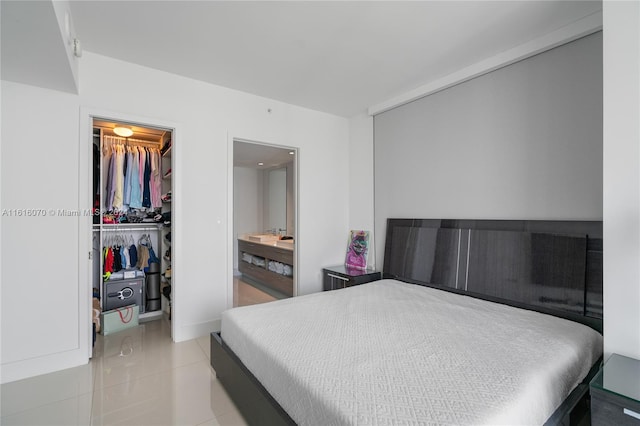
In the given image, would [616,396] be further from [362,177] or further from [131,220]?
[131,220]

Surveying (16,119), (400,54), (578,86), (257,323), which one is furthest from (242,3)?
(578,86)

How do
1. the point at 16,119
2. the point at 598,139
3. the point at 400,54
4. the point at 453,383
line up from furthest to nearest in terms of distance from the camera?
the point at 400,54, the point at 16,119, the point at 598,139, the point at 453,383

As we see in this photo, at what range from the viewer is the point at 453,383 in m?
1.27

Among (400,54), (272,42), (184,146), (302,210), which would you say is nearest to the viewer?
(272,42)

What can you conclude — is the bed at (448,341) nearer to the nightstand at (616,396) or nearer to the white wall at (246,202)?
the nightstand at (616,396)

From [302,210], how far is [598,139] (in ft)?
9.55

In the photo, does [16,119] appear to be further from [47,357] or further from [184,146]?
[47,357]

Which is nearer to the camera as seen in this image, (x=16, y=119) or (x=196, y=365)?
(x=16, y=119)

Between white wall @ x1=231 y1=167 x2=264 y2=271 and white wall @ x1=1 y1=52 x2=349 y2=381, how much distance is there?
3.28m

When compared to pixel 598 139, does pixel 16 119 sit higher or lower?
higher

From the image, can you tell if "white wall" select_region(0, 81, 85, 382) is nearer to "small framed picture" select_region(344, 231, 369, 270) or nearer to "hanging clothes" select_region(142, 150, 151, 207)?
"hanging clothes" select_region(142, 150, 151, 207)

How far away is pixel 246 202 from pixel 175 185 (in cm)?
395

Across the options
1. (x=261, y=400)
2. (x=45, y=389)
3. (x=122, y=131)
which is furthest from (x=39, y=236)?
Answer: (x=261, y=400)

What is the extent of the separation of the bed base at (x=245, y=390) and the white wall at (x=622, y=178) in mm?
1752
